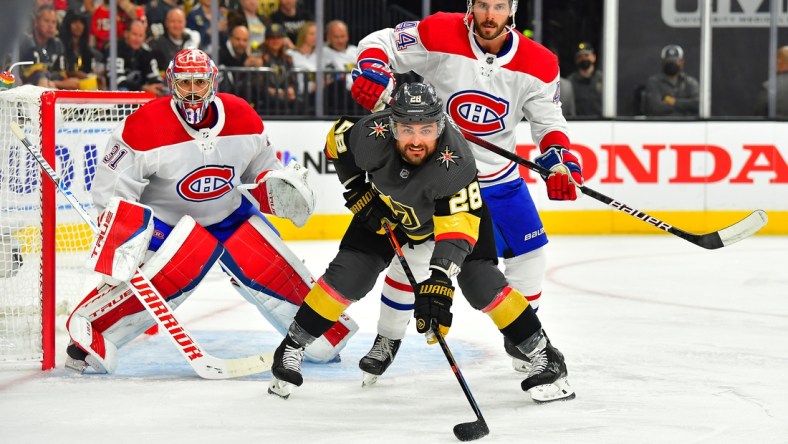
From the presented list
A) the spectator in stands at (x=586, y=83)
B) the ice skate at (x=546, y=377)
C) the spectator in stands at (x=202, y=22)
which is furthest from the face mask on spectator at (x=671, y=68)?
the ice skate at (x=546, y=377)

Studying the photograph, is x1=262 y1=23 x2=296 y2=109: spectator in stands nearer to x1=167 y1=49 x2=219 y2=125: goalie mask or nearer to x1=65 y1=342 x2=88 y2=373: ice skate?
x1=167 y1=49 x2=219 y2=125: goalie mask

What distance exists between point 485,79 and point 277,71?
394 cm

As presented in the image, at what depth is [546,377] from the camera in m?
2.88

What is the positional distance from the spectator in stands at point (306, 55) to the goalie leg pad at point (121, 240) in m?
3.95

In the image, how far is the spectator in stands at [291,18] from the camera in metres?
7.03

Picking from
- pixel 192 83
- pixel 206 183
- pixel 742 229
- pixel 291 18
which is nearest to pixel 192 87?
pixel 192 83

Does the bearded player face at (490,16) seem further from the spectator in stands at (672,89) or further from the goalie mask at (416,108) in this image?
the spectator in stands at (672,89)

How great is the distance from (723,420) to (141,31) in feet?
15.6

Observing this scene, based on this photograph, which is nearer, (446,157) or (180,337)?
(446,157)

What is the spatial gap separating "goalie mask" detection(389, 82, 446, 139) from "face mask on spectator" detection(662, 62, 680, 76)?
5.24 metres

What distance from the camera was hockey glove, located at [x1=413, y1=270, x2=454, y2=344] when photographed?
104 inches

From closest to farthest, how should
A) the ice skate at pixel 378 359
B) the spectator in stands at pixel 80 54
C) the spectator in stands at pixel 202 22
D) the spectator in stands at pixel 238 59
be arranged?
the ice skate at pixel 378 359
the spectator in stands at pixel 80 54
the spectator in stands at pixel 202 22
the spectator in stands at pixel 238 59

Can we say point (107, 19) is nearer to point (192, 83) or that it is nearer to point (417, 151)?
point (192, 83)

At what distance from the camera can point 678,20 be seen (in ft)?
25.2
